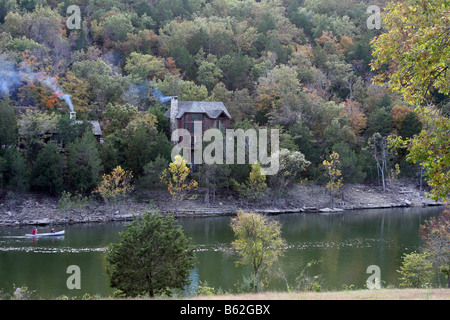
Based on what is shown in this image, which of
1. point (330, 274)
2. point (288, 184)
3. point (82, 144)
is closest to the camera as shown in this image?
point (330, 274)

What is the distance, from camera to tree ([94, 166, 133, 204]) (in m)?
38.3

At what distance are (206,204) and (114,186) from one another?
320 inches

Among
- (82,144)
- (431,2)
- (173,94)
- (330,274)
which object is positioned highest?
(173,94)

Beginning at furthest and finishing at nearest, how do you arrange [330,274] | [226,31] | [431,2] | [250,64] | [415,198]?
[226,31]
[250,64]
[415,198]
[330,274]
[431,2]

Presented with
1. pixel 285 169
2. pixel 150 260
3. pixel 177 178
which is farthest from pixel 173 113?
pixel 150 260

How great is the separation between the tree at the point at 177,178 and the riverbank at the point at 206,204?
1.36 m

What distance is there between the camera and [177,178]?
40.4 metres

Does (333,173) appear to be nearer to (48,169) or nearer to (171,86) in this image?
(171,86)

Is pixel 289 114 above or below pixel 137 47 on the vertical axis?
below

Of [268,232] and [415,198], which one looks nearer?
[268,232]

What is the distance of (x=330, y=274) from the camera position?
78.1ft

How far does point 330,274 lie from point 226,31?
51.4 m

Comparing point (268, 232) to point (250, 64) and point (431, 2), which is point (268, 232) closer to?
point (431, 2)

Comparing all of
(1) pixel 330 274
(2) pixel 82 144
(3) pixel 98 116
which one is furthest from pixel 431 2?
(3) pixel 98 116
